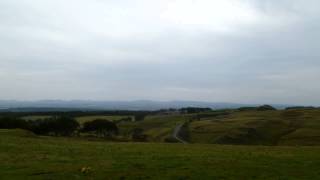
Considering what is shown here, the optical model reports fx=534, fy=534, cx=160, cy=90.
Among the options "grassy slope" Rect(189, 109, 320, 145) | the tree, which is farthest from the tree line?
"grassy slope" Rect(189, 109, 320, 145)

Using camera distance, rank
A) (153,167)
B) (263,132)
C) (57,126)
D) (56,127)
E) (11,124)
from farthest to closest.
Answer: (263,132)
(57,126)
(56,127)
(11,124)
(153,167)

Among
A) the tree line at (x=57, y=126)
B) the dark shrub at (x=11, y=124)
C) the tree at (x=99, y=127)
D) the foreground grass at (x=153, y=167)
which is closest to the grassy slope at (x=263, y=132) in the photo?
the tree at (x=99, y=127)

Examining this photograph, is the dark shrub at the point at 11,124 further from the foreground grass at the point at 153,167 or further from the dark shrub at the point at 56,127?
the foreground grass at the point at 153,167

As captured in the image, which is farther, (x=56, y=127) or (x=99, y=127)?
(x=99, y=127)

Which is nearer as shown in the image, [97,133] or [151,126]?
[97,133]

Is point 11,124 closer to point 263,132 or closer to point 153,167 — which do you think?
point 263,132

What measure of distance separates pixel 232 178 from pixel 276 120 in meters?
133

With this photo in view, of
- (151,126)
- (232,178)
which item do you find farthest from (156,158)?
(151,126)

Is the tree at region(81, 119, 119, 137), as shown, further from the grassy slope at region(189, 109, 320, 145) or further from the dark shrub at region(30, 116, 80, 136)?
the grassy slope at region(189, 109, 320, 145)

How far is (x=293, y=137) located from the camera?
122 m

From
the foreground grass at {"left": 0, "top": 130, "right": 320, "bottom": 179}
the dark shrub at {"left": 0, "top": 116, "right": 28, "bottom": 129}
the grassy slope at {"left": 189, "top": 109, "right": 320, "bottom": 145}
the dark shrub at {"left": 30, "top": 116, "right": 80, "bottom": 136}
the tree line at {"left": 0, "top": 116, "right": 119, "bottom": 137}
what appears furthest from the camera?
the grassy slope at {"left": 189, "top": 109, "right": 320, "bottom": 145}

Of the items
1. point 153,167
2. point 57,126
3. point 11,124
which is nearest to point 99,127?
point 57,126

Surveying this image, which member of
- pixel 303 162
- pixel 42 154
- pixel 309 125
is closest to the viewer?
pixel 303 162

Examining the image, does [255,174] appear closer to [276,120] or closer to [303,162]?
[303,162]
